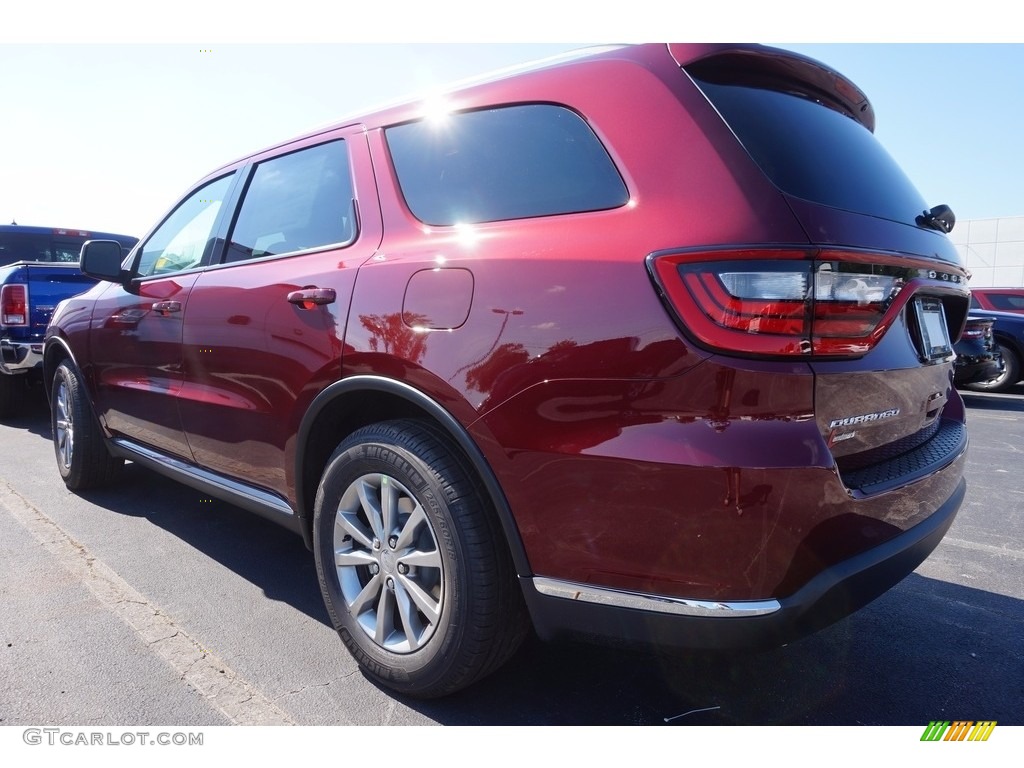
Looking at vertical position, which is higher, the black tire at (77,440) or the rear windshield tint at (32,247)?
the rear windshield tint at (32,247)

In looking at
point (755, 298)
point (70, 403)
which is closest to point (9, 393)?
point (70, 403)

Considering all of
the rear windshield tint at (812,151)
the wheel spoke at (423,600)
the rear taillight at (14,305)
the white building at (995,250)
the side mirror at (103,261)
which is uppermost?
the white building at (995,250)

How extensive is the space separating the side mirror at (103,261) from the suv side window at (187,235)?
13 cm

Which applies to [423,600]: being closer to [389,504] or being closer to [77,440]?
[389,504]

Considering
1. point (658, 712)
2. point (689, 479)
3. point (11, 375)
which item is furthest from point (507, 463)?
point (11, 375)

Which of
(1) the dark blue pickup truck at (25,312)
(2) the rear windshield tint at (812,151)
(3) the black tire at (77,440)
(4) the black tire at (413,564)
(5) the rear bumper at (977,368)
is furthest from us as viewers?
(5) the rear bumper at (977,368)

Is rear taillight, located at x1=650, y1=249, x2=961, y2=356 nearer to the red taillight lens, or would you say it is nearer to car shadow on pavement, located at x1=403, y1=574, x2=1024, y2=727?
the red taillight lens

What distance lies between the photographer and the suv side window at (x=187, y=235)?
3271 millimetres

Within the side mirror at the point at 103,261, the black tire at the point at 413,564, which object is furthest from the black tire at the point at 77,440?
the black tire at the point at 413,564

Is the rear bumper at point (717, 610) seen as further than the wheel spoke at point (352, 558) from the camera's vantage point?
No

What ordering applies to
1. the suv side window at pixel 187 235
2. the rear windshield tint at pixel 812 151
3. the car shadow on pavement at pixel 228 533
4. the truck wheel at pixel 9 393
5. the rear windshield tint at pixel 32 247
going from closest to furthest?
the rear windshield tint at pixel 812 151
the car shadow on pavement at pixel 228 533
the suv side window at pixel 187 235
the truck wheel at pixel 9 393
the rear windshield tint at pixel 32 247

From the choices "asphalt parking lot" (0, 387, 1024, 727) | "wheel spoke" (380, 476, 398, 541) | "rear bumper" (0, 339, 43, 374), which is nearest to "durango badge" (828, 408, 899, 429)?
"asphalt parking lot" (0, 387, 1024, 727)

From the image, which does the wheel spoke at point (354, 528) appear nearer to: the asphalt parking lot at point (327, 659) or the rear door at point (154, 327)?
the asphalt parking lot at point (327, 659)
